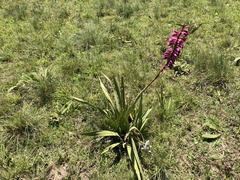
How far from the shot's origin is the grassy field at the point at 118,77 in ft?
8.22

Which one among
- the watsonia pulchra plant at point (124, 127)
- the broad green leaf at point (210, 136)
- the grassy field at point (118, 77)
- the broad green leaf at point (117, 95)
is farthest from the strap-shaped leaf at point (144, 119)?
the broad green leaf at point (210, 136)

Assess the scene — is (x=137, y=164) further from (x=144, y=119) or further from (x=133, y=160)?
(x=144, y=119)

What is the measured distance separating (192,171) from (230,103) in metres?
1.18

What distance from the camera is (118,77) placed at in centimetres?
348

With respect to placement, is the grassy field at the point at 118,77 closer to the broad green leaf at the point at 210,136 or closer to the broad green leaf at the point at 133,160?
the broad green leaf at the point at 210,136

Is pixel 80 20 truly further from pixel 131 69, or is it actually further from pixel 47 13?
pixel 131 69

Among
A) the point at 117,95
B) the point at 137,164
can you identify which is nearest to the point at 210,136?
the point at 137,164

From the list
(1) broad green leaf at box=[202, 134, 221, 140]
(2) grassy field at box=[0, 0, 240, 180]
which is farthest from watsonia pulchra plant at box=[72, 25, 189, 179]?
(1) broad green leaf at box=[202, 134, 221, 140]

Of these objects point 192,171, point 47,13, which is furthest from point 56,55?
point 192,171

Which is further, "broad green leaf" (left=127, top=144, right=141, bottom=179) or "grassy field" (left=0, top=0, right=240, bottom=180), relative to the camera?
"grassy field" (left=0, top=0, right=240, bottom=180)

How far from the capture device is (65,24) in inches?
189

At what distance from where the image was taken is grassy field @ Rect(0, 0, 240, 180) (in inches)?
98.7

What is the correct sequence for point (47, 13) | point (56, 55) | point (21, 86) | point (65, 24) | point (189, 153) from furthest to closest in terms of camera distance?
1. point (47, 13)
2. point (65, 24)
3. point (56, 55)
4. point (21, 86)
5. point (189, 153)

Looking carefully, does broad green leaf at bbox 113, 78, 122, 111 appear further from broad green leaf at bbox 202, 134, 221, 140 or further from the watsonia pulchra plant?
broad green leaf at bbox 202, 134, 221, 140
